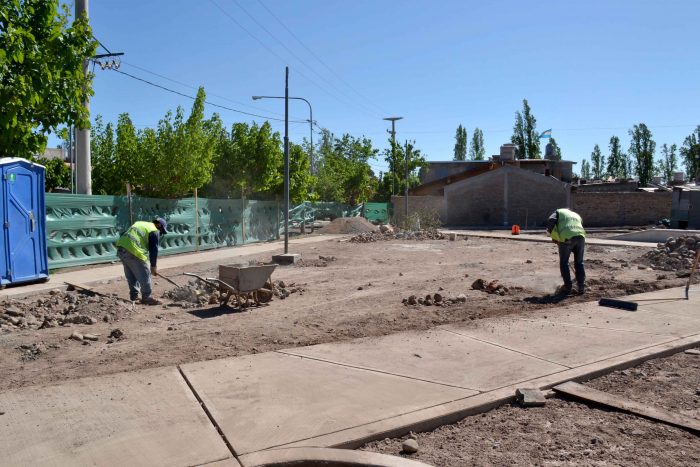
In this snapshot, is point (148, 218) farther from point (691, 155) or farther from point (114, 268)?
point (691, 155)

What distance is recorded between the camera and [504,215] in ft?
150

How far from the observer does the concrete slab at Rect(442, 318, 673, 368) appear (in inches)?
268

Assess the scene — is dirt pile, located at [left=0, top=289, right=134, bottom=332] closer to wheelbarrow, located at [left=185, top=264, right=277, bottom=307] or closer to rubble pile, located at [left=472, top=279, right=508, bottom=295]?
wheelbarrow, located at [left=185, top=264, right=277, bottom=307]

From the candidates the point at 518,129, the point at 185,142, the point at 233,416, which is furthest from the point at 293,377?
the point at 518,129

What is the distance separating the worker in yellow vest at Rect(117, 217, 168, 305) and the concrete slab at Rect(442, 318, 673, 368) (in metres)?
5.24

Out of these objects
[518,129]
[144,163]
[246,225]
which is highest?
[518,129]

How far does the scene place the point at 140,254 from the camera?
10.3 metres

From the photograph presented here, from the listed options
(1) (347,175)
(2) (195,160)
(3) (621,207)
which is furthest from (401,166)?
(2) (195,160)

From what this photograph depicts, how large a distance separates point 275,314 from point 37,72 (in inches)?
232

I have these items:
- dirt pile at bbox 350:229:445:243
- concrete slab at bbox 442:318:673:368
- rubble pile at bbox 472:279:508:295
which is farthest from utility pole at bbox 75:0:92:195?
concrete slab at bbox 442:318:673:368

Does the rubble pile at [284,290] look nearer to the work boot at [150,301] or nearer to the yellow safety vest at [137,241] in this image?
the work boot at [150,301]

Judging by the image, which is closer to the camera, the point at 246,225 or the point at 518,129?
the point at 246,225

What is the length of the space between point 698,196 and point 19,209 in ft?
109

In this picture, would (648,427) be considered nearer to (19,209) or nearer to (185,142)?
(19,209)
